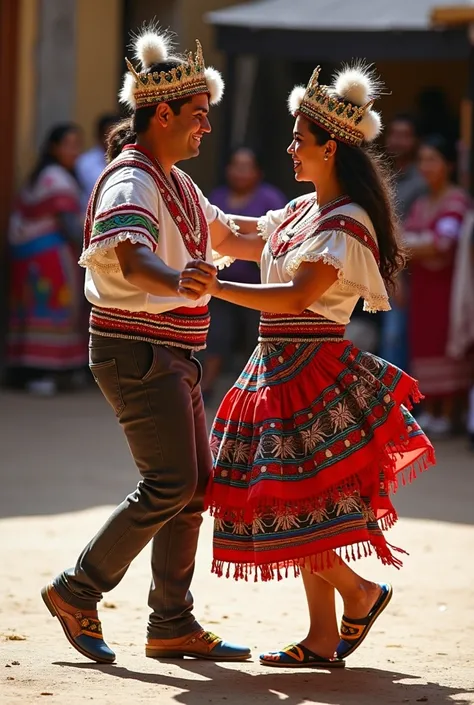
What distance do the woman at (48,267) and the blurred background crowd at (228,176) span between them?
0.03 ft

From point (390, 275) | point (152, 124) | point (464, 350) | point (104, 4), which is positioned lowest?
point (464, 350)

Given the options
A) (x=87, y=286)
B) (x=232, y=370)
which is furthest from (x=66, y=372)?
(x=87, y=286)

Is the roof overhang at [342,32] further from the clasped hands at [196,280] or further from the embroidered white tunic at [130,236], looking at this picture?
the clasped hands at [196,280]

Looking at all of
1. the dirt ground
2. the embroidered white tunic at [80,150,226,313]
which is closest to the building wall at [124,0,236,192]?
the dirt ground

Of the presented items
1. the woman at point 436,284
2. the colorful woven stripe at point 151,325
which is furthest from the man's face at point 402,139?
the colorful woven stripe at point 151,325

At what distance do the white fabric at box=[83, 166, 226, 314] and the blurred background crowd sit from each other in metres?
4.67

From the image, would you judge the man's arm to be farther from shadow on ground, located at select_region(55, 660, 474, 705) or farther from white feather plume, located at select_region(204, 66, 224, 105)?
shadow on ground, located at select_region(55, 660, 474, 705)

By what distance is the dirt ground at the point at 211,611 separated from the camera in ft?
13.3

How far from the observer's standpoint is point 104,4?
11422mm

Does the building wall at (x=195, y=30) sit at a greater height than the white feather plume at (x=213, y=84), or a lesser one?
greater

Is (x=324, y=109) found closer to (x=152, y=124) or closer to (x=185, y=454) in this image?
(x=152, y=124)

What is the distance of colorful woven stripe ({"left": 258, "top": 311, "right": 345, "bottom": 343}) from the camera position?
4.35 metres

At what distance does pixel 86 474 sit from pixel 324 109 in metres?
3.70

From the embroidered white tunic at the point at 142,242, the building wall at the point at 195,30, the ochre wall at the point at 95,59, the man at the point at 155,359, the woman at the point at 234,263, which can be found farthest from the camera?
the building wall at the point at 195,30
